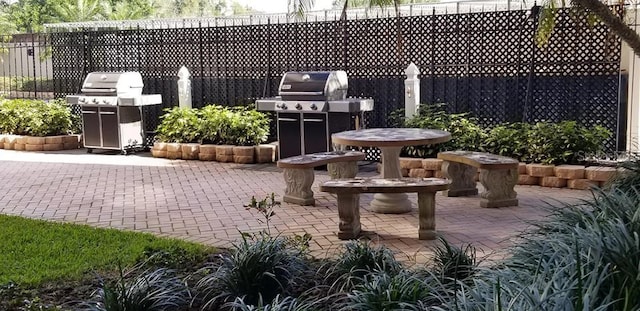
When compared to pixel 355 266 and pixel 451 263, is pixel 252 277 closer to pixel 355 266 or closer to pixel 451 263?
pixel 355 266

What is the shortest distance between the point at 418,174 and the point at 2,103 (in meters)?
8.79

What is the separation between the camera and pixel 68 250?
562 cm

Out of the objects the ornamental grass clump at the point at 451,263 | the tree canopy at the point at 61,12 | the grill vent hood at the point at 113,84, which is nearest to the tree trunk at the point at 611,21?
the ornamental grass clump at the point at 451,263

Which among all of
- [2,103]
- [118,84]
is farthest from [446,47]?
[2,103]

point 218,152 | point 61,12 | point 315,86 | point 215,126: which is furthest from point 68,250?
point 61,12

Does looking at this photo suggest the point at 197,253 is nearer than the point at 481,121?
Yes

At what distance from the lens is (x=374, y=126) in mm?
10898

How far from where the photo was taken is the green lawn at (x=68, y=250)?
4.98 metres

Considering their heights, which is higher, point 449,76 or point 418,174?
point 449,76

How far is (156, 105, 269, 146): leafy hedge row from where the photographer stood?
1093 cm

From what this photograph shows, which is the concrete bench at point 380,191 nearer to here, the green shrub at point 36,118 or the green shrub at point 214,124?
the green shrub at point 214,124

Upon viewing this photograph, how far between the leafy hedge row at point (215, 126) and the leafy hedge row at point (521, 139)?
8.21 ft

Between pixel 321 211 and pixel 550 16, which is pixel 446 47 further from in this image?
pixel 321 211

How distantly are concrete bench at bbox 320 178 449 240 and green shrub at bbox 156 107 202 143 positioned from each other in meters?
5.80
